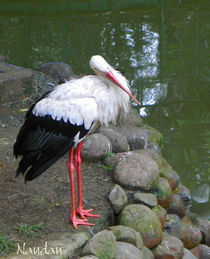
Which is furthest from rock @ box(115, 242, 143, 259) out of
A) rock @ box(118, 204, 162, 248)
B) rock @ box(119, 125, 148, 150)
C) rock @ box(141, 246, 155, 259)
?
rock @ box(119, 125, 148, 150)

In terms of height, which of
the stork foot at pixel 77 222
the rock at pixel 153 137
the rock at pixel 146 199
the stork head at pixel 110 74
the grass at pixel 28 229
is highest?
the stork head at pixel 110 74

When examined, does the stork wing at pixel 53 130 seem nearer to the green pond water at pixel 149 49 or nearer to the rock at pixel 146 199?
the rock at pixel 146 199

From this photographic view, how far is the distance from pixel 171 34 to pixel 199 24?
39.7 inches

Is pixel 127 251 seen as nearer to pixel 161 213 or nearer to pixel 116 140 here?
pixel 161 213

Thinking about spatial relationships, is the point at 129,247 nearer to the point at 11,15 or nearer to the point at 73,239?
the point at 73,239

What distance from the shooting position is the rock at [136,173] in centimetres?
537

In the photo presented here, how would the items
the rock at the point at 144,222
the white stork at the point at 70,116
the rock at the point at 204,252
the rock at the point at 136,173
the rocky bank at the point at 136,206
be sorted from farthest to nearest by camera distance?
the rock at the point at 204,252, the rock at the point at 136,173, the rock at the point at 144,222, the white stork at the point at 70,116, the rocky bank at the point at 136,206

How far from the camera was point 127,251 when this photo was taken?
4.33 metres

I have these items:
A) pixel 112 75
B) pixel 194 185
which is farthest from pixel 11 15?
pixel 112 75

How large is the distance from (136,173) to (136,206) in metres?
0.51

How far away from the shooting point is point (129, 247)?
4.38 meters

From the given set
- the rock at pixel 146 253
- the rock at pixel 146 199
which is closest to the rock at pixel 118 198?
the rock at pixel 146 199

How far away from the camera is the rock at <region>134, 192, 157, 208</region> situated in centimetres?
520

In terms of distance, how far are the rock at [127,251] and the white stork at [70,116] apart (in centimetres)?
48
